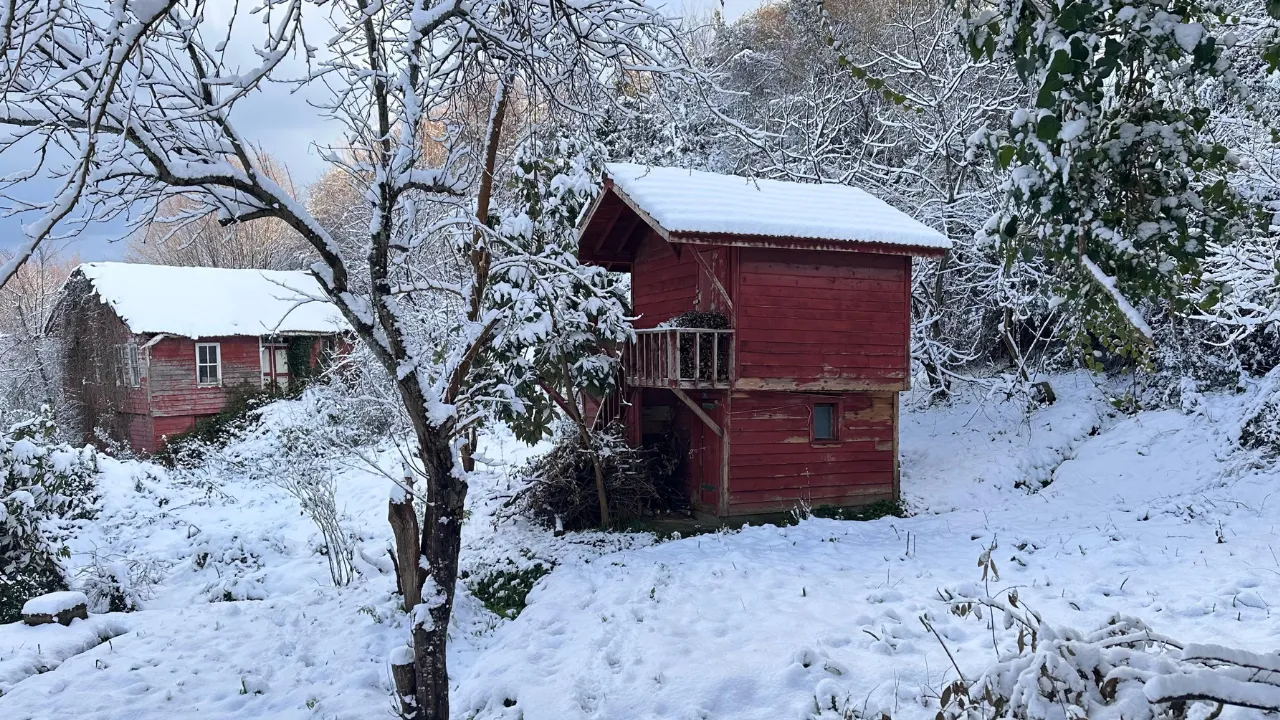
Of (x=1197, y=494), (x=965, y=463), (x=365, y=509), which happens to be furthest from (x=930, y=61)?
(x=365, y=509)

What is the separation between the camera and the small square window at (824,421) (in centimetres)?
1354

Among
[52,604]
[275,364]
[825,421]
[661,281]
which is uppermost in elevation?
[661,281]

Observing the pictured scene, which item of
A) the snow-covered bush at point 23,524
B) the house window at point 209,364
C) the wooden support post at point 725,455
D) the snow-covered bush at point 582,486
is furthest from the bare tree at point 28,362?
the wooden support post at point 725,455

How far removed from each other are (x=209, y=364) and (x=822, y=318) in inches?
824

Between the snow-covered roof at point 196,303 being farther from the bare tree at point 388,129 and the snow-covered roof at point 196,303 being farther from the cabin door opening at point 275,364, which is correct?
the bare tree at point 388,129

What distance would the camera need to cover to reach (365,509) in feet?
47.7

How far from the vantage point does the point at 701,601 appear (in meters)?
8.12

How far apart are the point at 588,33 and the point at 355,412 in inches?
695

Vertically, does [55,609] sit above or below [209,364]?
below

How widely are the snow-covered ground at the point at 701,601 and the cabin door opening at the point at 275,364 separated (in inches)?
468

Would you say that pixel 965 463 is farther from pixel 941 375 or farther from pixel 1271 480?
pixel 1271 480

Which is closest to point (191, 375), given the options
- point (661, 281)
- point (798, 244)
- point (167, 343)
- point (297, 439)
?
point (167, 343)

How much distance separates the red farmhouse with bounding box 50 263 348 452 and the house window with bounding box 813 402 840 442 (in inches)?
623

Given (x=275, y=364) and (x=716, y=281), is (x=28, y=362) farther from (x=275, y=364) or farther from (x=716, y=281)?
(x=716, y=281)
